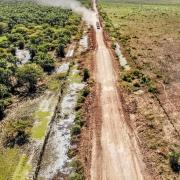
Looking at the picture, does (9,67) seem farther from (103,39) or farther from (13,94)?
(103,39)

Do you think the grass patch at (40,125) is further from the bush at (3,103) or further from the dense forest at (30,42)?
the dense forest at (30,42)

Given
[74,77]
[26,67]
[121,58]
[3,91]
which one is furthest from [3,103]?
[121,58]

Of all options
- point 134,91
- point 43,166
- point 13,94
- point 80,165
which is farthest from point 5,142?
point 134,91

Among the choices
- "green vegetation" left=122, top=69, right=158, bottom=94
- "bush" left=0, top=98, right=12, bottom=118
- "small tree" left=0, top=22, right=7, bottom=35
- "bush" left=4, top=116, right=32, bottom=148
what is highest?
"small tree" left=0, top=22, right=7, bottom=35

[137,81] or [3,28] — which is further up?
[3,28]

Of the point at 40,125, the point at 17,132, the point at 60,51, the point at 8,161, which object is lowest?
the point at 8,161

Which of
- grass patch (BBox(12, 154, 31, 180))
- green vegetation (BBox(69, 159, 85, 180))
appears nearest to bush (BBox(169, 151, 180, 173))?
green vegetation (BBox(69, 159, 85, 180))

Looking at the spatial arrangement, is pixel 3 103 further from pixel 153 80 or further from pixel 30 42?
pixel 30 42

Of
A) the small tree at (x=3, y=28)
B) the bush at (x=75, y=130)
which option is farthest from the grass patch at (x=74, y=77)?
the small tree at (x=3, y=28)

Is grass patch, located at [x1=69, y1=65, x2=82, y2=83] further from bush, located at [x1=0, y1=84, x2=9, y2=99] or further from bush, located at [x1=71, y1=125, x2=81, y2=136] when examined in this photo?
bush, located at [x1=71, y1=125, x2=81, y2=136]
